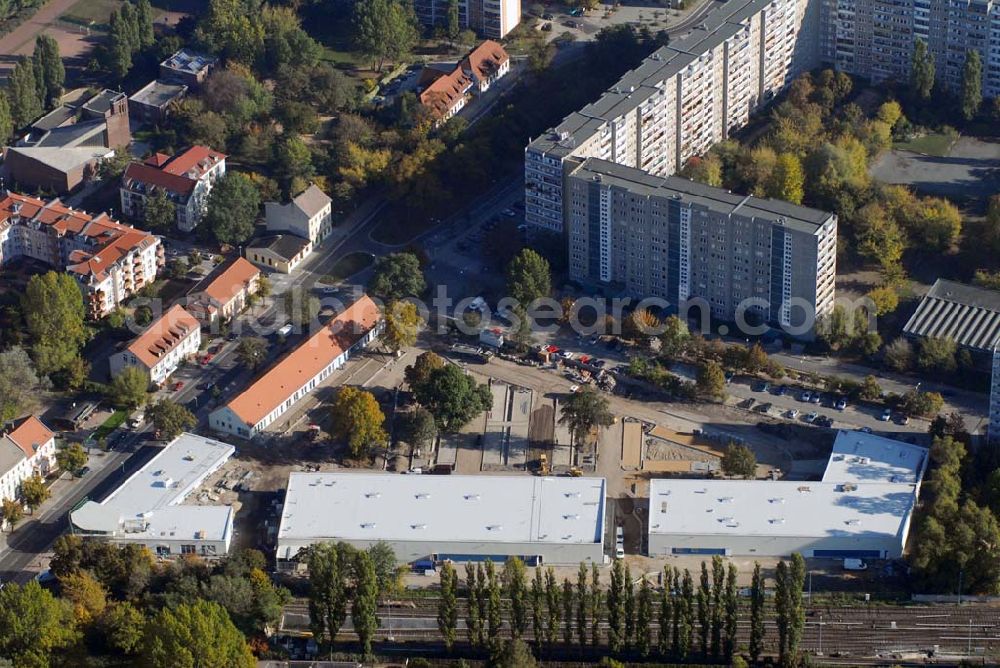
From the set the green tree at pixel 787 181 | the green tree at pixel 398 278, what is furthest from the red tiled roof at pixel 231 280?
the green tree at pixel 787 181

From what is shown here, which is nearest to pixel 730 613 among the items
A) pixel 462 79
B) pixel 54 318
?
pixel 54 318

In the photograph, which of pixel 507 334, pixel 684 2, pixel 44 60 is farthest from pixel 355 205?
pixel 684 2

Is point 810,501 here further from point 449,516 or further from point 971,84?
point 971,84

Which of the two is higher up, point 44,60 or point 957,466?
point 44,60

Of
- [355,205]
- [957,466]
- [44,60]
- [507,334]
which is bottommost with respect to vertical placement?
[957,466]

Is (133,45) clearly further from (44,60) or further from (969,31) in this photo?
(969,31)

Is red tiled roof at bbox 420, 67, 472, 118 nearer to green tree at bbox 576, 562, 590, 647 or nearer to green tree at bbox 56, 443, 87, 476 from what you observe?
green tree at bbox 56, 443, 87, 476

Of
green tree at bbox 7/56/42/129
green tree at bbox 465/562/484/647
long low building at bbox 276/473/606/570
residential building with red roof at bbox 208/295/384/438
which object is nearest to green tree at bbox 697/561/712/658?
long low building at bbox 276/473/606/570
